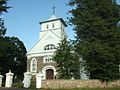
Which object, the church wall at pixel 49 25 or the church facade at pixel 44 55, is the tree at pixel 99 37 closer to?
the church facade at pixel 44 55

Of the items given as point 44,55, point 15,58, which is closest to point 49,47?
point 44,55

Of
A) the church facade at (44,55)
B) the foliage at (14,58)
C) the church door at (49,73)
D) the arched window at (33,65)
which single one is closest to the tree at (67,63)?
the church facade at (44,55)

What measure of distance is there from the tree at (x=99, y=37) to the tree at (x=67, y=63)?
1461 mm

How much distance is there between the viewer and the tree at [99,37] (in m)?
25.0

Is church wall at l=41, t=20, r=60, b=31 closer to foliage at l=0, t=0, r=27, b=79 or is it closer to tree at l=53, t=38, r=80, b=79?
foliage at l=0, t=0, r=27, b=79

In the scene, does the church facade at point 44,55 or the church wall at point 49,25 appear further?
the church wall at point 49,25

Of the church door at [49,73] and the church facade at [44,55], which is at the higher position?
the church facade at [44,55]

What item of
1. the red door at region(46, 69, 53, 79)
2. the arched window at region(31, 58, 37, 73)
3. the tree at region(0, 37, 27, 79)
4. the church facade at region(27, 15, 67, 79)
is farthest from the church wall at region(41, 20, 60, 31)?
the red door at region(46, 69, 53, 79)

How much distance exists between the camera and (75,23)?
27.2m

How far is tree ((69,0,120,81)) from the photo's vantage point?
2498 cm

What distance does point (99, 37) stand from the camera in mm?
26047

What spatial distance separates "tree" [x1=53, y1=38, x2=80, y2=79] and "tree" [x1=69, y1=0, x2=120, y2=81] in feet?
4.79

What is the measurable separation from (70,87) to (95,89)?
264cm

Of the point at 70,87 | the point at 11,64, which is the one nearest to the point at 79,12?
the point at 70,87
